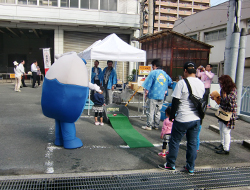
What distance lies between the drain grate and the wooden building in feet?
34.9

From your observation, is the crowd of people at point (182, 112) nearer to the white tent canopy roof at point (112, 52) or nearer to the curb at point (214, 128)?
the curb at point (214, 128)

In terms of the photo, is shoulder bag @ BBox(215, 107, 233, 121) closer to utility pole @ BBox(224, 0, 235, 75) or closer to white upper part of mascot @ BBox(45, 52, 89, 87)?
utility pole @ BBox(224, 0, 235, 75)

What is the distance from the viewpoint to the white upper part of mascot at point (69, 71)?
4031 millimetres

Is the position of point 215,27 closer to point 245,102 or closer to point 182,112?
point 245,102

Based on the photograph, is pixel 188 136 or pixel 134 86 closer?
pixel 188 136

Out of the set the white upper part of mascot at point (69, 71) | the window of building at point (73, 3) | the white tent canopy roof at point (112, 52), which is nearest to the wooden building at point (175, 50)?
the window of building at point (73, 3)

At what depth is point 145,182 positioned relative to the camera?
340 centimetres

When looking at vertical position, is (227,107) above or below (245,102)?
above

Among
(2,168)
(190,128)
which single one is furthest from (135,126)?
(2,168)

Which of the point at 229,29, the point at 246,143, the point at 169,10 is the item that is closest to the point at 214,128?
the point at 246,143

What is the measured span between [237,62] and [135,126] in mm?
4063

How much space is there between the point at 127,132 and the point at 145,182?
2557 millimetres

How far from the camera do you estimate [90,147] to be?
473 cm

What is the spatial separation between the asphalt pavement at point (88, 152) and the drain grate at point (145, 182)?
226mm
